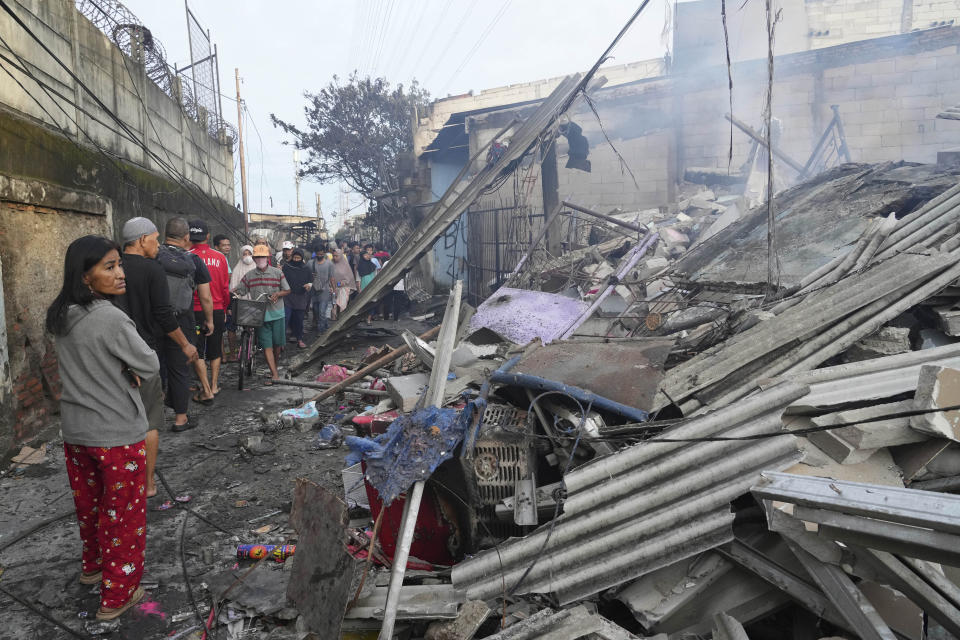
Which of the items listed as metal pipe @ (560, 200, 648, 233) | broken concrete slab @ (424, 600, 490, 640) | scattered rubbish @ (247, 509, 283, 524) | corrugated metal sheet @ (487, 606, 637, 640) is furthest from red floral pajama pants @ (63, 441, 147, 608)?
metal pipe @ (560, 200, 648, 233)

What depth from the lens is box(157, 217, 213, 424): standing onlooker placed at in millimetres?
4844

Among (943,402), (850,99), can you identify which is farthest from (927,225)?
(850,99)

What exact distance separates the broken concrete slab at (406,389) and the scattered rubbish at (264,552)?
51.6 inches

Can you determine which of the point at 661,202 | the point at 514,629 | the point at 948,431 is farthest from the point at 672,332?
the point at 661,202

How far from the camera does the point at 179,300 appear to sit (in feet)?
16.7

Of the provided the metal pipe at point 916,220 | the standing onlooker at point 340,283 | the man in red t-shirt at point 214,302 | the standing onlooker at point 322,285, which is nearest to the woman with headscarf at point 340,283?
the standing onlooker at point 340,283

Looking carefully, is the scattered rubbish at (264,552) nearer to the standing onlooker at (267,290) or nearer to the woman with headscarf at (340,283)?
the standing onlooker at (267,290)

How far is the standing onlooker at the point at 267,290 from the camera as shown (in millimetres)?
6902

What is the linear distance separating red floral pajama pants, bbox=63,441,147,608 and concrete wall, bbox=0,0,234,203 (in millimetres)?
3992

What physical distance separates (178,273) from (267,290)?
1859mm

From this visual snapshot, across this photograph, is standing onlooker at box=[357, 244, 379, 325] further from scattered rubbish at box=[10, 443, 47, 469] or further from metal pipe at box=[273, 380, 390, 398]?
scattered rubbish at box=[10, 443, 47, 469]

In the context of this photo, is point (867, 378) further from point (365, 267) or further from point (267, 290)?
point (365, 267)

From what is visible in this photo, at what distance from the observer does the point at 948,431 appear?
2414 millimetres

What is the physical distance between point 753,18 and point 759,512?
830 inches
